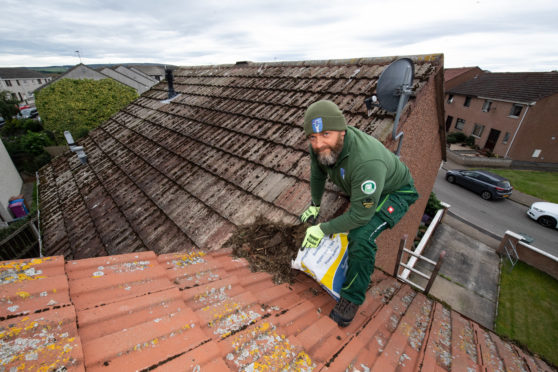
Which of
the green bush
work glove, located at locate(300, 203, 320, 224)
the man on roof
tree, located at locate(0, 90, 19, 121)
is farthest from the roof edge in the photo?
tree, located at locate(0, 90, 19, 121)

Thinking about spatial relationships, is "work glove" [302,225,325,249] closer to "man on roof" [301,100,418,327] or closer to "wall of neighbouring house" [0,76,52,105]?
"man on roof" [301,100,418,327]

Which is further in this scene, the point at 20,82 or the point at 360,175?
the point at 20,82

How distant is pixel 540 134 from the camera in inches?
834

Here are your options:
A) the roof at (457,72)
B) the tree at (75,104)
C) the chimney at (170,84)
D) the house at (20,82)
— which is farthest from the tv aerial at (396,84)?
the house at (20,82)

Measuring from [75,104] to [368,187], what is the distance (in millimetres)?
33563

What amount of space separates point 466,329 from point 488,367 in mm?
419

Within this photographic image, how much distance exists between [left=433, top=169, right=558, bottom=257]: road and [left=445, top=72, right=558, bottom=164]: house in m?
10.5

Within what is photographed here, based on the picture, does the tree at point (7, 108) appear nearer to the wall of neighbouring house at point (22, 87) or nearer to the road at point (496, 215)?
the wall of neighbouring house at point (22, 87)

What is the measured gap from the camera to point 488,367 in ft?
6.44

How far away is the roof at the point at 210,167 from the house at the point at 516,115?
26503mm

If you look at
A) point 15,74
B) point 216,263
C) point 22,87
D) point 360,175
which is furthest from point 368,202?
point 15,74

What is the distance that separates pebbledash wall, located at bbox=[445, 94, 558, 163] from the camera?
20.5 meters

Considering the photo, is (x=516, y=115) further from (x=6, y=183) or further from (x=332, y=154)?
(x=6, y=183)

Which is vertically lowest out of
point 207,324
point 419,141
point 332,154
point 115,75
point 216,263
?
point 216,263
